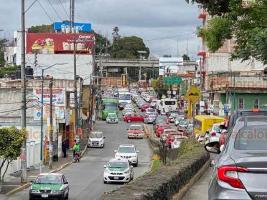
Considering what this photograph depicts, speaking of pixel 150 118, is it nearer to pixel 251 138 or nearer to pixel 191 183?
pixel 191 183

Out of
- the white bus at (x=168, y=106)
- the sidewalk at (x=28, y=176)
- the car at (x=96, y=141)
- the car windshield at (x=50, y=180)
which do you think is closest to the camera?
the car windshield at (x=50, y=180)

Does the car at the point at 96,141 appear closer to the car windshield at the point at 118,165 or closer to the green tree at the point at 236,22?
the car windshield at the point at 118,165

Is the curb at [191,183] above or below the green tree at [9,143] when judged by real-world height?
above

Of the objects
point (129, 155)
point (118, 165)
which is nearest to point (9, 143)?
point (118, 165)

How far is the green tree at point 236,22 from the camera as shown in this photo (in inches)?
674

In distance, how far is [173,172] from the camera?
16.3 m

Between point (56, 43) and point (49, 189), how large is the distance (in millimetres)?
79974

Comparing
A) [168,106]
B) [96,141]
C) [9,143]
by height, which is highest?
[9,143]

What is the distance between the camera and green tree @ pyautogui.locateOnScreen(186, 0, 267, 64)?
17123 millimetres

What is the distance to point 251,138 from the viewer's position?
347 inches

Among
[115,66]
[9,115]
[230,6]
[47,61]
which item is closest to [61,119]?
[9,115]

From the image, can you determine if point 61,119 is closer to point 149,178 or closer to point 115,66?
point 149,178

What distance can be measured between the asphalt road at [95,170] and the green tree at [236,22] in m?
15.6

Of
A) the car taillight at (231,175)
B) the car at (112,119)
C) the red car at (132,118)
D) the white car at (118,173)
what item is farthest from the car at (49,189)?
the red car at (132,118)
